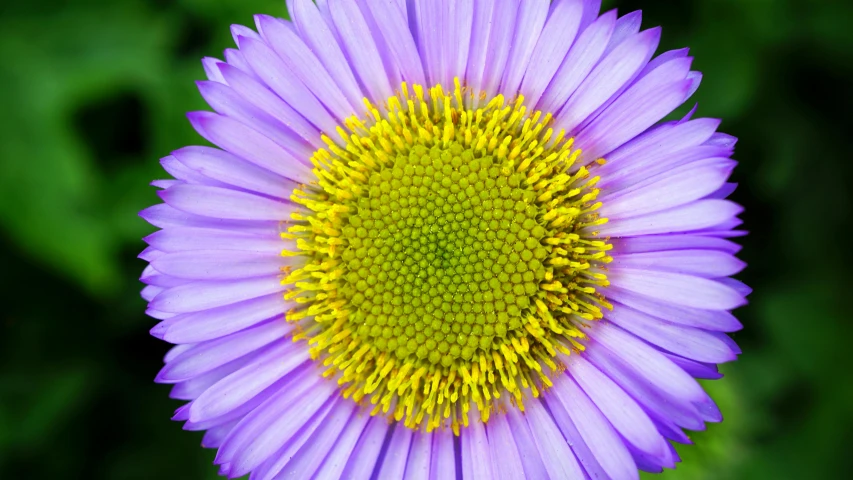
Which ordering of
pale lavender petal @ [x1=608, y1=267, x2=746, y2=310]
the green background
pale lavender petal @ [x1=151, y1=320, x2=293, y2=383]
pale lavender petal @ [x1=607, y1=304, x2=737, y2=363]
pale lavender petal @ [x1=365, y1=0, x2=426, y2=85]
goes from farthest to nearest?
the green background
pale lavender petal @ [x1=151, y1=320, x2=293, y2=383]
pale lavender petal @ [x1=365, y1=0, x2=426, y2=85]
pale lavender petal @ [x1=607, y1=304, x2=737, y2=363]
pale lavender petal @ [x1=608, y1=267, x2=746, y2=310]

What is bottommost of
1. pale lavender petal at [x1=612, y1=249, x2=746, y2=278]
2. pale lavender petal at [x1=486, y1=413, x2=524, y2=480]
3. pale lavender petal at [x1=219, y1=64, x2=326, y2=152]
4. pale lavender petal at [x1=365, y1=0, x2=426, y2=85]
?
pale lavender petal at [x1=486, y1=413, x2=524, y2=480]

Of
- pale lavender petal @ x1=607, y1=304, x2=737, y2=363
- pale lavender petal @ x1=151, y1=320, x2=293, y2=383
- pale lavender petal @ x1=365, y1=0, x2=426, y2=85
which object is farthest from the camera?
pale lavender petal @ x1=151, y1=320, x2=293, y2=383

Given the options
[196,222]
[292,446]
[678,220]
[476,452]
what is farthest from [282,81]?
[476,452]

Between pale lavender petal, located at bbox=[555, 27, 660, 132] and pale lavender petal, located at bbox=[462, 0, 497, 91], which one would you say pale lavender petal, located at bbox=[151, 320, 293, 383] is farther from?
pale lavender petal, located at bbox=[555, 27, 660, 132]

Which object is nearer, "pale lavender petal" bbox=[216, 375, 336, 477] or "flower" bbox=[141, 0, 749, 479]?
"flower" bbox=[141, 0, 749, 479]

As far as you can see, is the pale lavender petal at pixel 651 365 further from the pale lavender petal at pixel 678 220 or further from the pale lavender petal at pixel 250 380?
the pale lavender petal at pixel 250 380

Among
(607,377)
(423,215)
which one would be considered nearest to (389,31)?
(423,215)

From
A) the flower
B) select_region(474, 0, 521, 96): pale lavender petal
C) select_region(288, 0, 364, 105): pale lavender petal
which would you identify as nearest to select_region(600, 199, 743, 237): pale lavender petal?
the flower

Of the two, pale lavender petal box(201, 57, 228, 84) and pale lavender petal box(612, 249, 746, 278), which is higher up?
pale lavender petal box(201, 57, 228, 84)
